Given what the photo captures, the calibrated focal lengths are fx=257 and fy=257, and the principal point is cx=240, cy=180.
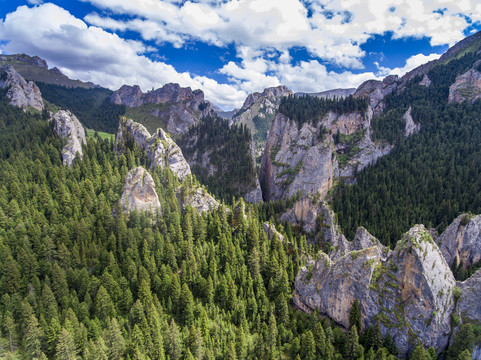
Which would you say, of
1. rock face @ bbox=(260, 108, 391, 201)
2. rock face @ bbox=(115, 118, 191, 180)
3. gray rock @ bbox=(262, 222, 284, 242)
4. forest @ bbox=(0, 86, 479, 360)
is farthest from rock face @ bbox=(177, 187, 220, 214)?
rock face @ bbox=(260, 108, 391, 201)

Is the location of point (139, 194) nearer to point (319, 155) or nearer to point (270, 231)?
point (270, 231)

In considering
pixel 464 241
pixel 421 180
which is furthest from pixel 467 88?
pixel 464 241

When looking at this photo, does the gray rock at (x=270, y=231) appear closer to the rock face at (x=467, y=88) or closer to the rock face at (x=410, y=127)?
the rock face at (x=410, y=127)

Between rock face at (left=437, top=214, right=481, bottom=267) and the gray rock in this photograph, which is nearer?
the gray rock

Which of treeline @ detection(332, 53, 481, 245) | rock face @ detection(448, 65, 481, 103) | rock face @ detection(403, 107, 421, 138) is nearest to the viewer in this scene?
treeline @ detection(332, 53, 481, 245)

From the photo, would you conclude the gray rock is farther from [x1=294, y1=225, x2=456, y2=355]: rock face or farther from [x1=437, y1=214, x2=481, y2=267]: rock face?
[x1=437, y1=214, x2=481, y2=267]: rock face

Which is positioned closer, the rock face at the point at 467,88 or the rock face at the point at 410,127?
the rock face at the point at 410,127

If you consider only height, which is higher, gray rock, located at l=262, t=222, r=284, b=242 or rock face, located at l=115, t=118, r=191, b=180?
rock face, located at l=115, t=118, r=191, b=180

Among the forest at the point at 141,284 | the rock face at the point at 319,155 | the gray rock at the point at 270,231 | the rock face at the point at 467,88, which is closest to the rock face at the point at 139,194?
the forest at the point at 141,284
